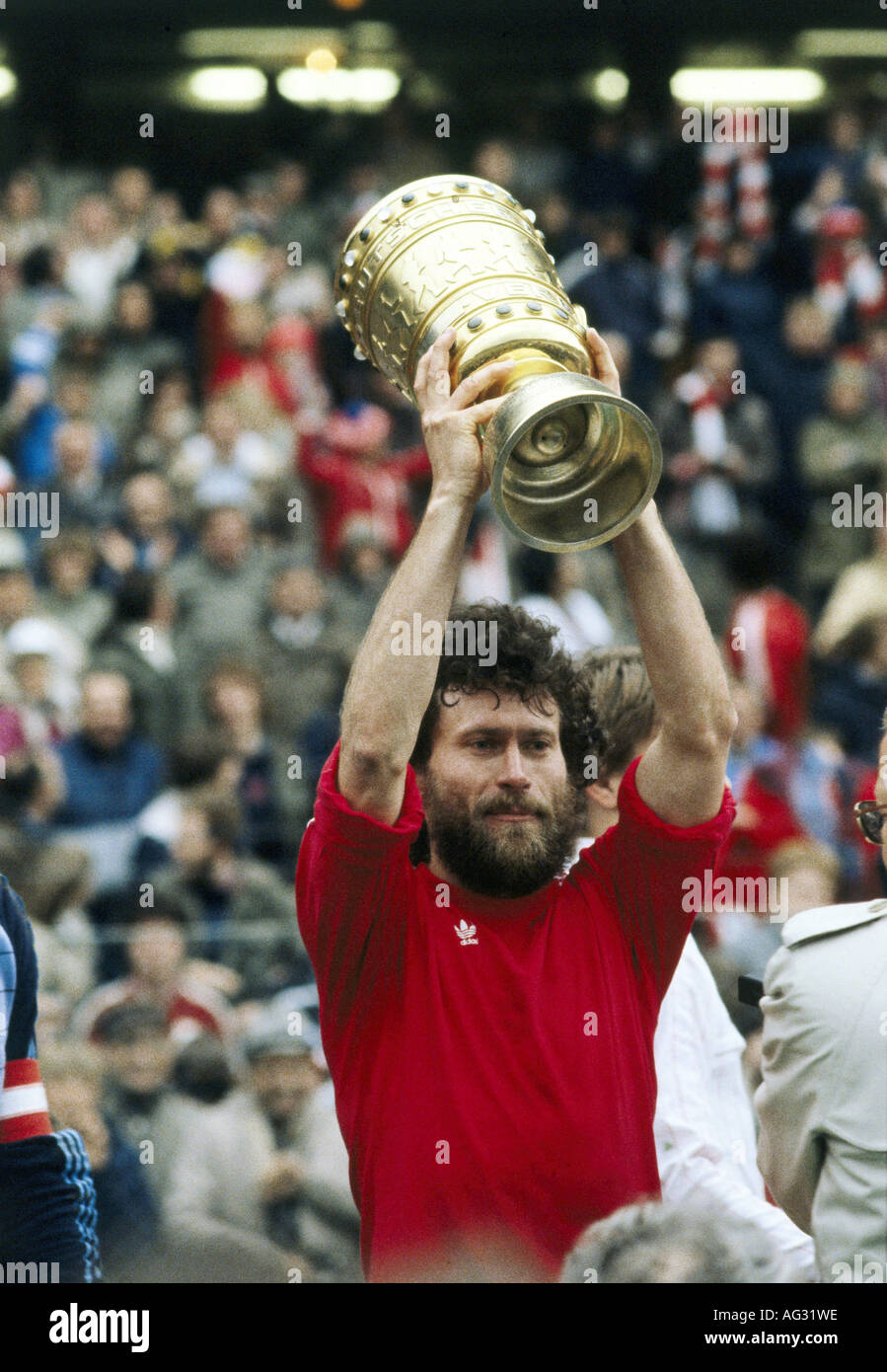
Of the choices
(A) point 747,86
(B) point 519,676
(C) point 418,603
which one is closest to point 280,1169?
(B) point 519,676

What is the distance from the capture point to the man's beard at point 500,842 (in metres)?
2.76

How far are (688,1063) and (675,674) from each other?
735 millimetres

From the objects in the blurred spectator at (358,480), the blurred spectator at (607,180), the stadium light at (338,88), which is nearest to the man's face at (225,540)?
the blurred spectator at (358,480)

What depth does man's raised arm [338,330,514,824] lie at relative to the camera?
2.53 metres

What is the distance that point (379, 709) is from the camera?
8.32ft

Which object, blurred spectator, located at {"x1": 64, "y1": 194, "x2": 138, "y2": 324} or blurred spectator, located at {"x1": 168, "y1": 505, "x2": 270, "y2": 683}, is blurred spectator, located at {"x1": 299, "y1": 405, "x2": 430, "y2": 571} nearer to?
blurred spectator, located at {"x1": 168, "y1": 505, "x2": 270, "y2": 683}

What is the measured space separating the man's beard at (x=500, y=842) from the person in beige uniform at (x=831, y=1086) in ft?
1.40

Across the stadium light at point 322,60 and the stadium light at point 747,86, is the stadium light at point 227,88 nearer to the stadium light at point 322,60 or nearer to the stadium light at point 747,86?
the stadium light at point 322,60

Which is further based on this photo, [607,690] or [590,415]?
[607,690]

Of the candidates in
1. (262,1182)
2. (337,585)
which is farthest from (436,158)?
(262,1182)

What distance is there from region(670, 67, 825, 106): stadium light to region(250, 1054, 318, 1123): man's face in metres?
7.45

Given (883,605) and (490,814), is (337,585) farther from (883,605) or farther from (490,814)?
(490,814)

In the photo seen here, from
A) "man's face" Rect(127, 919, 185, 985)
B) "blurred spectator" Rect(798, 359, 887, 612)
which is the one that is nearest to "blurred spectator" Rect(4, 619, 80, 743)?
"man's face" Rect(127, 919, 185, 985)
